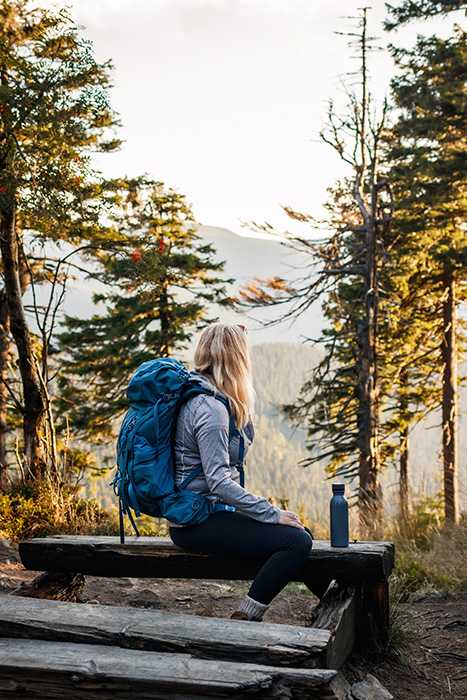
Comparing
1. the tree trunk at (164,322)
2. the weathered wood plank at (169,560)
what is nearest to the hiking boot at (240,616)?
the weathered wood plank at (169,560)

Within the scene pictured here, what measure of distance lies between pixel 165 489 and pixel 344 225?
11440 mm

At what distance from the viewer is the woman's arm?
3865 millimetres

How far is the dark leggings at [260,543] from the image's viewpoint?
393cm

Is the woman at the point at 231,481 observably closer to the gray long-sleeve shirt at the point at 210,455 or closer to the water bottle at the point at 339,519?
the gray long-sleeve shirt at the point at 210,455

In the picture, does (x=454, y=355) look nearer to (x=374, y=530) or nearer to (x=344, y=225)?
(x=344, y=225)

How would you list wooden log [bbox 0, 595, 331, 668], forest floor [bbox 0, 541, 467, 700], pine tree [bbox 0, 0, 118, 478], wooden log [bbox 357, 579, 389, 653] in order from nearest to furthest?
wooden log [bbox 0, 595, 331, 668] < forest floor [bbox 0, 541, 467, 700] < wooden log [bbox 357, 579, 389, 653] < pine tree [bbox 0, 0, 118, 478]

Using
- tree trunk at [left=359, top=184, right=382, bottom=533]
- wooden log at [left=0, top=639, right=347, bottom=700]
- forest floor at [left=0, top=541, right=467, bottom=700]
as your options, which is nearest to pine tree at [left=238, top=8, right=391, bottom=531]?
tree trunk at [left=359, top=184, right=382, bottom=533]

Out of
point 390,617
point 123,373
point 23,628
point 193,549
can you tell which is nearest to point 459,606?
point 390,617

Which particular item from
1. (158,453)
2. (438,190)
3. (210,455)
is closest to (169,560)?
(158,453)

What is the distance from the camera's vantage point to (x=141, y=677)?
9.96ft

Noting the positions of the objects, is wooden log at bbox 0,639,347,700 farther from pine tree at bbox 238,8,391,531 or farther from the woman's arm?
pine tree at bbox 238,8,391,531

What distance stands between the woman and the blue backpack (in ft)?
0.13

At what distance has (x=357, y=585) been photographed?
4445 millimetres

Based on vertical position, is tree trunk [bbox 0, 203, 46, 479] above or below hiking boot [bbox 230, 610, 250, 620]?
above
